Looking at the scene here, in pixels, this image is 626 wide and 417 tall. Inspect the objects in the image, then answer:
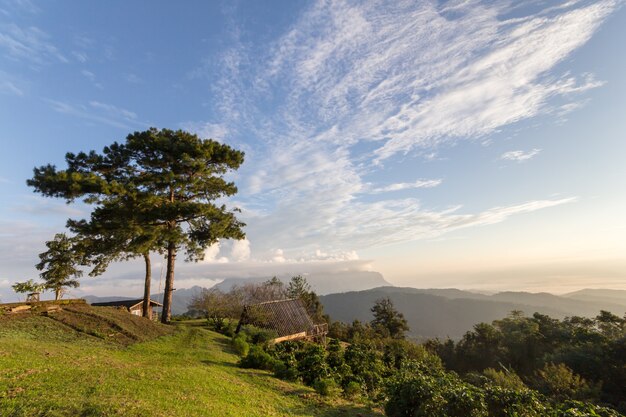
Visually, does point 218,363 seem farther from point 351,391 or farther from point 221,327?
point 221,327

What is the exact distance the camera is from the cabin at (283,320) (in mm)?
28547

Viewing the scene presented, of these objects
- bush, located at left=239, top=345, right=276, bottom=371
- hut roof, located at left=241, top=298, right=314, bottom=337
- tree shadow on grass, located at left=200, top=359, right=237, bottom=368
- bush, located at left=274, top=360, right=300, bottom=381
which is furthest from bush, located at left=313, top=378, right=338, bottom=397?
hut roof, located at left=241, top=298, right=314, bottom=337

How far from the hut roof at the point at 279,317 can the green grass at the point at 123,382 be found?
41.5ft

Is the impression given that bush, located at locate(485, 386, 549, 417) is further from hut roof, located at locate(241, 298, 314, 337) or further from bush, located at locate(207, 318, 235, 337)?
bush, located at locate(207, 318, 235, 337)

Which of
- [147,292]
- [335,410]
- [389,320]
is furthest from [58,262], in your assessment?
[389,320]

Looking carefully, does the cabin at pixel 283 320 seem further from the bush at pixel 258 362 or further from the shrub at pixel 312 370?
the shrub at pixel 312 370

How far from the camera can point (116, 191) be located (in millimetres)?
22391

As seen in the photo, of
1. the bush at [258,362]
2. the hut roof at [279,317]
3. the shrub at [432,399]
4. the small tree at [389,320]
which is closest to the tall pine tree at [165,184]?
the hut roof at [279,317]

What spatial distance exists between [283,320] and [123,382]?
21892mm

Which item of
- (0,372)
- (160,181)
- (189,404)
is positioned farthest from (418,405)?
(160,181)

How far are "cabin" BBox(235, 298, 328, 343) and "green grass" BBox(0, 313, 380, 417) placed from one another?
12586mm

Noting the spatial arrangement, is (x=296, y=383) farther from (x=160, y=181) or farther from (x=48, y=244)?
(x=48, y=244)

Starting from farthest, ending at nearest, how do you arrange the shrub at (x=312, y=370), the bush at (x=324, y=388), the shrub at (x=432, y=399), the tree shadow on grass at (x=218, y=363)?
the tree shadow on grass at (x=218, y=363) → the shrub at (x=312, y=370) → the bush at (x=324, y=388) → the shrub at (x=432, y=399)

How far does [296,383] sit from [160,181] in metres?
19.0
